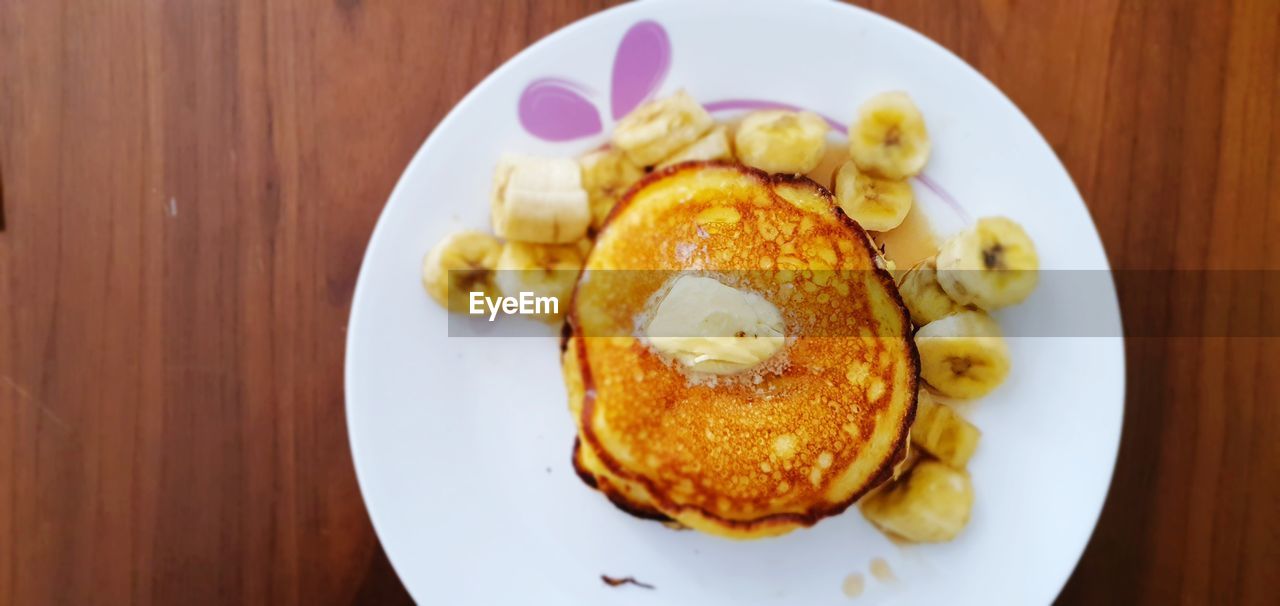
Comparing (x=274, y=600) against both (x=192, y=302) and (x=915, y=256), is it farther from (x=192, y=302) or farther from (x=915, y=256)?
(x=915, y=256)

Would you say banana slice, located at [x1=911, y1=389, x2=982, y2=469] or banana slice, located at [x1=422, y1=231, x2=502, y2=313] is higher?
banana slice, located at [x1=422, y1=231, x2=502, y2=313]

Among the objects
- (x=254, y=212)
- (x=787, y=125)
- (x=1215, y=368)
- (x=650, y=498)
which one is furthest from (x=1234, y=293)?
(x=254, y=212)

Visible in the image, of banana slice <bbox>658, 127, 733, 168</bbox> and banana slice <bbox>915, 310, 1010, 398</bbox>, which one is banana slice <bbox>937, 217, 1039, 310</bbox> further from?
banana slice <bbox>658, 127, 733, 168</bbox>

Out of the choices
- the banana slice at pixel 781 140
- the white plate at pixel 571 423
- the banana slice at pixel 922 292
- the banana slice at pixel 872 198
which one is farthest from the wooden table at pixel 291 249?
the banana slice at pixel 922 292

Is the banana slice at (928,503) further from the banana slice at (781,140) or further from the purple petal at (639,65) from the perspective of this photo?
the purple petal at (639,65)

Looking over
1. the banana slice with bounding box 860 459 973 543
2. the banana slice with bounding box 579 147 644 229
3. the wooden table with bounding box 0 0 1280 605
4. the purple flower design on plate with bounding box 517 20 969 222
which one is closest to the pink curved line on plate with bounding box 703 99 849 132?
the purple flower design on plate with bounding box 517 20 969 222
